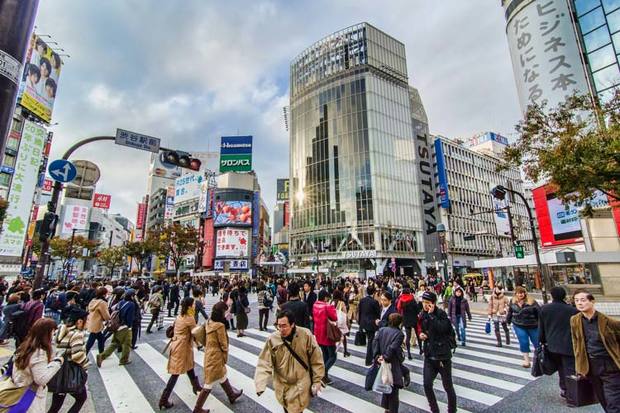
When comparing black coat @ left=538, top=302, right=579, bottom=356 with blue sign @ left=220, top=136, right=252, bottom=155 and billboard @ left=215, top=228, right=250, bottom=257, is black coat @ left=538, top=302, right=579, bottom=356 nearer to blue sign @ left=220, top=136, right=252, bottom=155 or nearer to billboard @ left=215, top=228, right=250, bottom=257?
blue sign @ left=220, top=136, right=252, bottom=155

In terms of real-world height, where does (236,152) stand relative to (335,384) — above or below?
above

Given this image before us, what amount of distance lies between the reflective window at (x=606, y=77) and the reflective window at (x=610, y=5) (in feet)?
15.1

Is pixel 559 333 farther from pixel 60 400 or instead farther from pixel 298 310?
pixel 60 400

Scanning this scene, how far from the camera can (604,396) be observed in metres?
3.63

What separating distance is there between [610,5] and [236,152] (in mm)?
44131

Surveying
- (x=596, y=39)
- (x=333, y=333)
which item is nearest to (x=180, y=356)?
(x=333, y=333)

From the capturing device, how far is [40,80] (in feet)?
110

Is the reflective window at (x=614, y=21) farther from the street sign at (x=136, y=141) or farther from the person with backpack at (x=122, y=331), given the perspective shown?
the person with backpack at (x=122, y=331)

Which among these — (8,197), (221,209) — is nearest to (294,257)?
(221,209)

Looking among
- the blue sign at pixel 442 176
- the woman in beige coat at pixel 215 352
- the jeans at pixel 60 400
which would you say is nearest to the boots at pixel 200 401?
the woman in beige coat at pixel 215 352

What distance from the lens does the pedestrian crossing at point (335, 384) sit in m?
4.73

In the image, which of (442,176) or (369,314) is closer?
(369,314)

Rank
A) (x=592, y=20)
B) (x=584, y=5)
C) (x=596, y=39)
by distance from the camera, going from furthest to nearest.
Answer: (x=584, y=5) < (x=592, y=20) < (x=596, y=39)

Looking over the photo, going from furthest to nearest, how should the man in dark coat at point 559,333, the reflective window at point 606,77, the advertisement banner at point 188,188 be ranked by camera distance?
the advertisement banner at point 188,188 → the reflective window at point 606,77 → the man in dark coat at point 559,333
